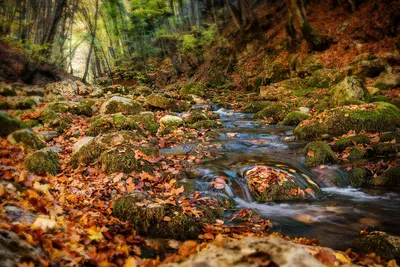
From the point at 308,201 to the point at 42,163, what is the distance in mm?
4918

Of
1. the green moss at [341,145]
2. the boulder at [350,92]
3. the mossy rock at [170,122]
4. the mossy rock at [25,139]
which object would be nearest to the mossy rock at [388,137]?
the green moss at [341,145]

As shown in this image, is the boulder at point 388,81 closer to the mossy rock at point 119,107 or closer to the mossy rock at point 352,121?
the mossy rock at point 352,121

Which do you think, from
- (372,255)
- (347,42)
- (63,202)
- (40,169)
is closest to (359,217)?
(372,255)

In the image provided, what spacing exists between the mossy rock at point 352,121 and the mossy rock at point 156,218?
5628 mm

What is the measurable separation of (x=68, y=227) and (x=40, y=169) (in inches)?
106

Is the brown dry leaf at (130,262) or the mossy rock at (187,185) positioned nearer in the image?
the brown dry leaf at (130,262)

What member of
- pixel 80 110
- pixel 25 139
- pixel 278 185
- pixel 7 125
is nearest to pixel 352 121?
pixel 278 185

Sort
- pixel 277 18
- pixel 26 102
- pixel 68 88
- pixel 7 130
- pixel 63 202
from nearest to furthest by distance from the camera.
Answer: pixel 63 202
pixel 7 130
pixel 26 102
pixel 68 88
pixel 277 18

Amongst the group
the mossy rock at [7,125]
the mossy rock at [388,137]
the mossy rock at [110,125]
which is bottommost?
the mossy rock at [388,137]

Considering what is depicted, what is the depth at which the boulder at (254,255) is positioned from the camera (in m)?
1.50

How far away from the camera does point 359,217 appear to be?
14.5ft

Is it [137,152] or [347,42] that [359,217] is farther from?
[347,42]

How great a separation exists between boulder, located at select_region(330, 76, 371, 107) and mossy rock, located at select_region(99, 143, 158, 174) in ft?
24.7

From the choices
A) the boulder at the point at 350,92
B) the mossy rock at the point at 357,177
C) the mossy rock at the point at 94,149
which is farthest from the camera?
the boulder at the point at 350,92
